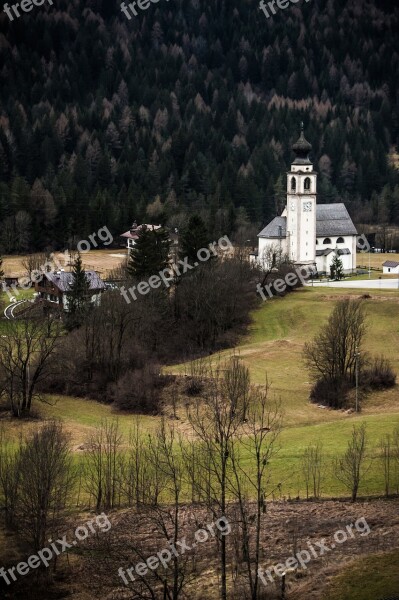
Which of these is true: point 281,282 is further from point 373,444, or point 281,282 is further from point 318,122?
point 318,122

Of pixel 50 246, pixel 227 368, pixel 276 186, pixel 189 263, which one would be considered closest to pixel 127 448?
pixel 227 368

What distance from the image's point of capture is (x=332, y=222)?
94812 mm

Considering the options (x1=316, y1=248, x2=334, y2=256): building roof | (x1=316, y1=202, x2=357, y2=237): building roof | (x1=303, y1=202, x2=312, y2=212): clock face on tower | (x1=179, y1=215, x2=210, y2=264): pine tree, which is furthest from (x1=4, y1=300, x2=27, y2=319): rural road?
(x1=316, y1=202, x2=357, y2=237): building roof

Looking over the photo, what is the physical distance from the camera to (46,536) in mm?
37562

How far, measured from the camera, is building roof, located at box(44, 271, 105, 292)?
7762cm

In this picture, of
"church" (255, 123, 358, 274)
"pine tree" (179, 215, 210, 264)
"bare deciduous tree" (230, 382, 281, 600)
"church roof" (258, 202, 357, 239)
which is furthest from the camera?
"church roof" (258, 202, 357, 239)

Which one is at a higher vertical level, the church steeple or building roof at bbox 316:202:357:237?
the church steeple

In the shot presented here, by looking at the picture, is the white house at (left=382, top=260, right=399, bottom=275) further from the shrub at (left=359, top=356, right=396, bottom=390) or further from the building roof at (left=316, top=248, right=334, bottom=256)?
the shrub at (left=359, top=356, right=396, bottom=390)

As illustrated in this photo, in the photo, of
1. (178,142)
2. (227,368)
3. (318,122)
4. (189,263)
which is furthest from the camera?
(318,122)

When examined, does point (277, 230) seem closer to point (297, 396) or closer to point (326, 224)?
point (326, 224)

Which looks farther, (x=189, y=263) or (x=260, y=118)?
(x=260, y=118)

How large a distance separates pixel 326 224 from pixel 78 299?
→ 29.7 m

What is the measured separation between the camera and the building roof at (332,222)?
93688 millimetres

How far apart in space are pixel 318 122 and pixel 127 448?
148 metres
